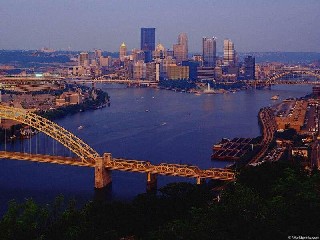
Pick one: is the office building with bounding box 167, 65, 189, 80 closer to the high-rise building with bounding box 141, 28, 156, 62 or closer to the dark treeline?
the high-rise building with bounding box 141, 28, 156, 62

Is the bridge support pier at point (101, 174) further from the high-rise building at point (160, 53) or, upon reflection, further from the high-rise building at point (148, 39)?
the high-rise building at point (148, 39)

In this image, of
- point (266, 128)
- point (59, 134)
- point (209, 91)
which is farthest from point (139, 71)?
point (59, 134)

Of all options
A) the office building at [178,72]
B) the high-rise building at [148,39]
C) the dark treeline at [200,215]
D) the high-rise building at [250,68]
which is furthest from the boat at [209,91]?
the high-rise building at [148,39]

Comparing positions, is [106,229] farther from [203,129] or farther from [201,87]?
[201,87]

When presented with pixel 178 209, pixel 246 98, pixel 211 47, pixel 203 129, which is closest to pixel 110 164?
pixel 178 209

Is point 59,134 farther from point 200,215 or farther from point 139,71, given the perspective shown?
point 139,71

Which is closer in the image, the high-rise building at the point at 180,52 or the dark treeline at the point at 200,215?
the dark treeline at the point at 200,215
